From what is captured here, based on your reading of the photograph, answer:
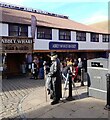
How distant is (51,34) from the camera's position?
23.9 metres

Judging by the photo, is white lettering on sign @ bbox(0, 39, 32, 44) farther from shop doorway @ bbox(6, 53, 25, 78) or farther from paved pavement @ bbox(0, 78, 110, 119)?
paved pavement @ bbox(0, 78, 110, 119)

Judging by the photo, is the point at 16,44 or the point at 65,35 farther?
the point at 65,35

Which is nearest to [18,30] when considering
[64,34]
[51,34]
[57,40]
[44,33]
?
[44,33]

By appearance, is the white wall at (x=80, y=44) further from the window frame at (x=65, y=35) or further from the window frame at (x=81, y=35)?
the window frame at (x=65, y=35)

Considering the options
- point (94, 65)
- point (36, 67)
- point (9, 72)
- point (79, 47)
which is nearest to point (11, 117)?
point (94, 65)

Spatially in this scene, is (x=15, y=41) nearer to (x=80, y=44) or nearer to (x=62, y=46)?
(x=62, y=46)

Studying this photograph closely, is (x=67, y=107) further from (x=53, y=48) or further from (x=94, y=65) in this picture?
(x=53, y=48)

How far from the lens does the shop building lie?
2105 cm

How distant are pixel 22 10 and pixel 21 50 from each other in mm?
8780

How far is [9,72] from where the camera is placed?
21.3 meters

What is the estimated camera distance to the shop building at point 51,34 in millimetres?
21047

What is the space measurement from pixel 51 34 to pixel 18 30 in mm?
3981

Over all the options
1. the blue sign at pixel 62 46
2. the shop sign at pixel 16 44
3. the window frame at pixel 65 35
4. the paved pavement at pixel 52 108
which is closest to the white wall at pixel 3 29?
the shop sign at pixel 16 44

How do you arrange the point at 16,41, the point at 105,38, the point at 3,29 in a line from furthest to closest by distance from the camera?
the point at 105,38
the point at 16,41
the point at 3,29
